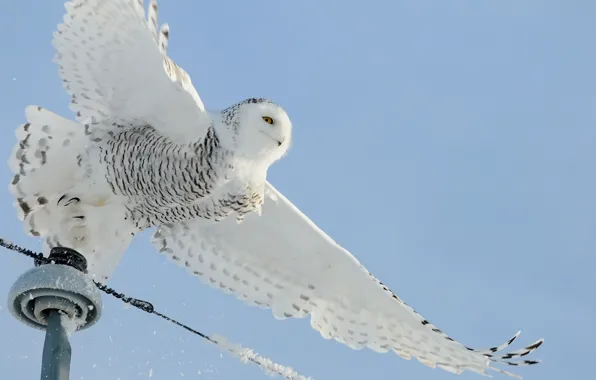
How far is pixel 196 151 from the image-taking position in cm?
748

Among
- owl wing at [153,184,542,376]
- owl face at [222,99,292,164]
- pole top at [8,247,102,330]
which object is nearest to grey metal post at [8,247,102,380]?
pole top at [8,247,102,330]

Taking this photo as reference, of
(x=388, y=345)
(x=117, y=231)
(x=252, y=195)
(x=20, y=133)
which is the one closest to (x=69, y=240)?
(x=117, y=231)

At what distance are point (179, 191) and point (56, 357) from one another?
2.43 metres

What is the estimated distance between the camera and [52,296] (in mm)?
5992

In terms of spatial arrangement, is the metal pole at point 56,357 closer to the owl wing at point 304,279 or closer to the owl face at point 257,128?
the owl face at point 257,128

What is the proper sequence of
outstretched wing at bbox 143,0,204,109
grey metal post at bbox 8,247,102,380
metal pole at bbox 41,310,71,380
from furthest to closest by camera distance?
outstretched wing at bbox 143,0,204,109
grey metal post at bbox 8,247,102,380
metal pole at bbox 41,310,71,380

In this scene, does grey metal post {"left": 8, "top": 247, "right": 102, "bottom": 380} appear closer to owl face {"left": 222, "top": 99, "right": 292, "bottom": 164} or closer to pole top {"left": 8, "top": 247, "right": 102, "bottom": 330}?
pole top {"left": 8, "top": 247, "right": 102, "bottom": 330}

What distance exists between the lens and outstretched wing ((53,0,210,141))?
714 centimetres

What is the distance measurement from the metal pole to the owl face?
7.40 feet

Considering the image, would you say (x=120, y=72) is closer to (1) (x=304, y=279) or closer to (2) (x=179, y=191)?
(2) (x=179, y=191)

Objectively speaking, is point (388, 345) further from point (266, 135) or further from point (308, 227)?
point (266, 135)

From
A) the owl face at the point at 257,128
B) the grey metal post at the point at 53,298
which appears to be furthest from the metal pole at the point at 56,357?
the owl face at the point at 257,128

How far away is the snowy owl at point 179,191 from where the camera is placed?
7348 mm

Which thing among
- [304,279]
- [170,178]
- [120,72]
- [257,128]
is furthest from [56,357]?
[304,279]
